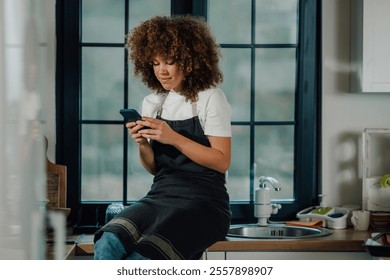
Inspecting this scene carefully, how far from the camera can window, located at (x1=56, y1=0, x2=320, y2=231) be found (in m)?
1.39

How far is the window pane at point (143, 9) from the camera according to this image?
55.1 inches

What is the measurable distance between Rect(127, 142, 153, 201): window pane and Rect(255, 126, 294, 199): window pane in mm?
230

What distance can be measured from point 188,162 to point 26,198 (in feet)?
2.46

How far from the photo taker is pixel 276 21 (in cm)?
144

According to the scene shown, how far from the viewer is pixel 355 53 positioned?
1364mm

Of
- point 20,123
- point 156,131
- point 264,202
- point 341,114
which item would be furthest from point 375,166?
point 20,123

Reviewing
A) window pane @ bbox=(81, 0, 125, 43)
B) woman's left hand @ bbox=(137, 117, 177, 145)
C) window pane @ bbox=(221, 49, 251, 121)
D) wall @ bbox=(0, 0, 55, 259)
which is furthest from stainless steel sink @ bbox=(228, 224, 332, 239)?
wall @ bbox=(0, 0, 55, 259)

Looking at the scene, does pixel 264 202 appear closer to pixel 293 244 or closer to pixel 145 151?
pixel 293 244

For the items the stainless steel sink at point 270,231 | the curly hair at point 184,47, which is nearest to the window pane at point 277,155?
the stainless steel sink at point 270,231

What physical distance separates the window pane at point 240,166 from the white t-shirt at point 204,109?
54 centimetres

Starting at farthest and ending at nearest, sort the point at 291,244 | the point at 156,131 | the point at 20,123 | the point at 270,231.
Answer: the point at 270,231 → the point at 291,244 → the point at 156,131 → the point at 20,123

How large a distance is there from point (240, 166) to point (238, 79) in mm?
180

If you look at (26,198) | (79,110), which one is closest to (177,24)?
(79,110)
